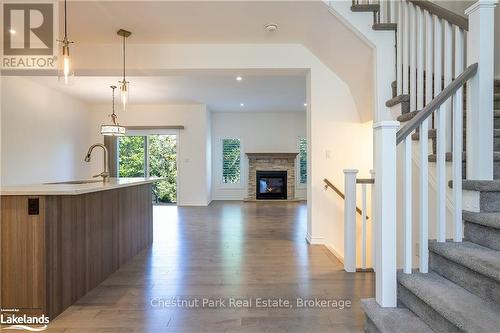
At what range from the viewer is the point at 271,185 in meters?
9.76

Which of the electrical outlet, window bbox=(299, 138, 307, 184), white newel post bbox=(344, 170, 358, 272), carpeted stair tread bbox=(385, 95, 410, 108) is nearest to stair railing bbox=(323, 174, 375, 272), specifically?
white newel post bbox=(344, 170, 358, 272)

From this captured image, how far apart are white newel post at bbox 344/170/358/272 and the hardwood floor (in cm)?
12

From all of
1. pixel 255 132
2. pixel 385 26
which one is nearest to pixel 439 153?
pixel 385 26

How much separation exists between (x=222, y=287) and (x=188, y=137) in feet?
20.8

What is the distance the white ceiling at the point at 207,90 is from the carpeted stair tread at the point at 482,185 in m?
3.89

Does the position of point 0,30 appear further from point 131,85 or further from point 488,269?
point 488,269

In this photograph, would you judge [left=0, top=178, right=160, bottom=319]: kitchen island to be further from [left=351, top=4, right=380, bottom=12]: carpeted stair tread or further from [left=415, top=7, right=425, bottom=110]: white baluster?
[left=351, top=4, right=380, bottom=12]: carpeted stair tread

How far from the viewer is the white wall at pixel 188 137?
8.51m

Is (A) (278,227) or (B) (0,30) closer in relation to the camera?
(B) (0,30)

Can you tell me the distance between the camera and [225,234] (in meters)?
4.86

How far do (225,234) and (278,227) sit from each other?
105 centimetres

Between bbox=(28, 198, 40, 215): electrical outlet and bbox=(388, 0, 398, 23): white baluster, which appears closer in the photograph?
bbox=(28, 198, 40, 215): electrical outlet

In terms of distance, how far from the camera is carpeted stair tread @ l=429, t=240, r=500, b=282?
146cm

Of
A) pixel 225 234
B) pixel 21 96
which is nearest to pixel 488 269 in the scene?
pixel 225 234
